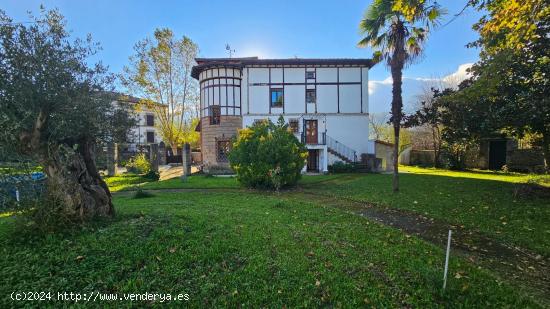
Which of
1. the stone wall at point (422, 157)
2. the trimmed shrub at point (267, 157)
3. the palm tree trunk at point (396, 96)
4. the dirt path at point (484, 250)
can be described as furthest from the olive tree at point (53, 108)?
the stone wall at point (422, 157)

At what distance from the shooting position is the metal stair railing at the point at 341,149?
21156 mm

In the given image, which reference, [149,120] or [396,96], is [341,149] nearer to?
[396,96]

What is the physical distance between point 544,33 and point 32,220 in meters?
13.6

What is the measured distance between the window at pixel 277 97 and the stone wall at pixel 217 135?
301 centimetres

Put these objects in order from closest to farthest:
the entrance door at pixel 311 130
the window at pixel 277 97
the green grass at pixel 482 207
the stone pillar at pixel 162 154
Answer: the green grass at pixel 482 207, the window at pixel 277 97, the entrance door at pixel 311 130, the stone pillar at pixel 162 154

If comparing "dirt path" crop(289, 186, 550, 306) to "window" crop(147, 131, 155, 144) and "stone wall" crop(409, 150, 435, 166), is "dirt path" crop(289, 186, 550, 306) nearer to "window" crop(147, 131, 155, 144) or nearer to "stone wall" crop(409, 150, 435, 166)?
"stone wall" crop(409, 150, 435, 166)

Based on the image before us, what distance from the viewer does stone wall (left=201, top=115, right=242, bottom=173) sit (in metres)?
21.2

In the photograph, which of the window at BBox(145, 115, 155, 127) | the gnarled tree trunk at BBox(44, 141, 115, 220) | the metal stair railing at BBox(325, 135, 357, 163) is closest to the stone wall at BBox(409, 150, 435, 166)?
the metal stair railing at BBox(325, 135, 357, 163)

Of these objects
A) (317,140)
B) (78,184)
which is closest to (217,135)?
(317,140)

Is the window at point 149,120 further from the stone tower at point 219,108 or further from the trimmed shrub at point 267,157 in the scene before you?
the trimmed shrub at point 267,157

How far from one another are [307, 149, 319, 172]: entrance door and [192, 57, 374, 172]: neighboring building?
84 cm

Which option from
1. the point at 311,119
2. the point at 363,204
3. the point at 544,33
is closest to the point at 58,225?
the point at 363,204

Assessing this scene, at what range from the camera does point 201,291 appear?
3.04 m

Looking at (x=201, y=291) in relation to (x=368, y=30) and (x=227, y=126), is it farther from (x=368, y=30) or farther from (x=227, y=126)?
(x=227, y=126)
